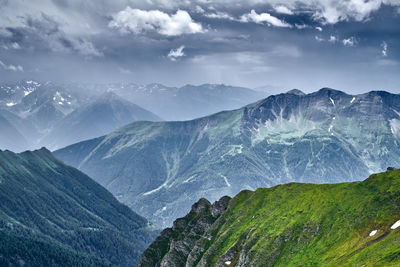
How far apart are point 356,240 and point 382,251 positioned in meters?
32.9

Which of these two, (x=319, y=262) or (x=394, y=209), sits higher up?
(x=394, y=209)

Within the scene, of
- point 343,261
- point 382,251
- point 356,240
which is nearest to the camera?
point 382,251

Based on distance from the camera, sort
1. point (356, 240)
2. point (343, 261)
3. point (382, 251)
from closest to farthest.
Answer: point (382, 251)
point (343, 261)
point (356, 240)

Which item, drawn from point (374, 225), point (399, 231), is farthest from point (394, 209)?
point (399, 231)

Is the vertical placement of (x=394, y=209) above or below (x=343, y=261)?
above

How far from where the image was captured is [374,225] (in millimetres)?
199750

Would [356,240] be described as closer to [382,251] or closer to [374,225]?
[374,225]

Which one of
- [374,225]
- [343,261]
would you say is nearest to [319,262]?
[343,261]

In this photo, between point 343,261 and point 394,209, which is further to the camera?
point 394,209

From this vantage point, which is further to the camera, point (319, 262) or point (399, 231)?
point (319, 262)

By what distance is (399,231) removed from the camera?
573ft

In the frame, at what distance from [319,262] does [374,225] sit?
3194 centimetres

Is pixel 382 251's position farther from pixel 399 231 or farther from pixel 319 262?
pixel 319 262

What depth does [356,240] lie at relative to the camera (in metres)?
197
